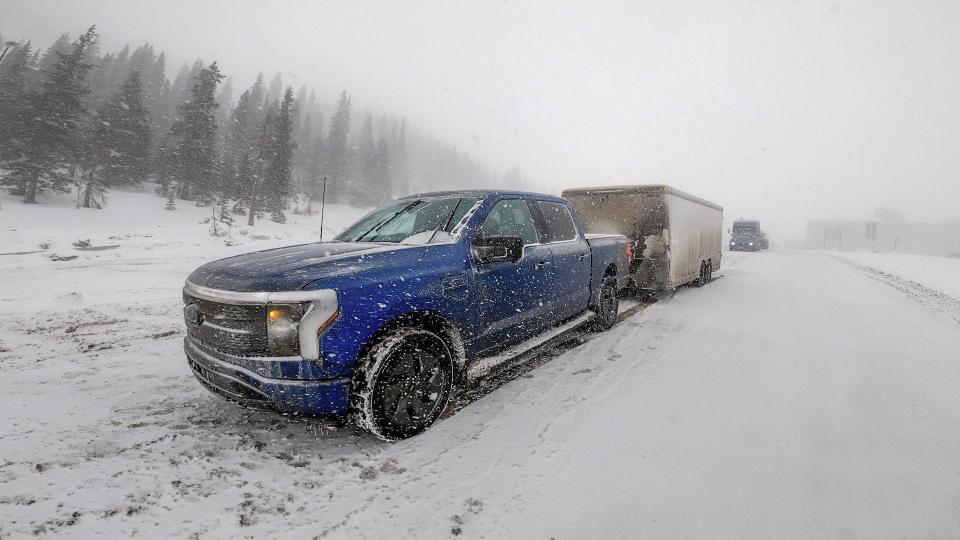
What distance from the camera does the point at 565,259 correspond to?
4.84 metres

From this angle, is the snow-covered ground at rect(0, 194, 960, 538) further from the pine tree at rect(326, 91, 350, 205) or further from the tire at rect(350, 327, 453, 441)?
the pine tree at rect(326, 91, 350, 205)

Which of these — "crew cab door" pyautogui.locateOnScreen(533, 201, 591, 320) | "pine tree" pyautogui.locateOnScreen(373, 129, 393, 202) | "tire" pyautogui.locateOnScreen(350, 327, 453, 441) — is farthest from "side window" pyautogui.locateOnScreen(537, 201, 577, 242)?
"pine tree" pyautogui.locateOnScreen(373, 129, 393, 202)

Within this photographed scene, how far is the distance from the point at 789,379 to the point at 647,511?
122 inches

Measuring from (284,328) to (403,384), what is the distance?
35.2 inches

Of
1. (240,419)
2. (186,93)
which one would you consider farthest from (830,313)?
(186,93)

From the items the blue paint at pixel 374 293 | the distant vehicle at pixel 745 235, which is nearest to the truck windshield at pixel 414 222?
the blue paint at pixel 374 293

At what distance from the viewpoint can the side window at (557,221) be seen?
479cm

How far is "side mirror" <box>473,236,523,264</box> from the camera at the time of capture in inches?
130

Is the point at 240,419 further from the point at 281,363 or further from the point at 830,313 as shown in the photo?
the point at 830,313

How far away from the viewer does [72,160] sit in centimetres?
3784

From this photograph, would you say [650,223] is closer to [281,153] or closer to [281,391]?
[281,391]

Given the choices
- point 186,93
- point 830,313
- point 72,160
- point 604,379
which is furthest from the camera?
point 186,93

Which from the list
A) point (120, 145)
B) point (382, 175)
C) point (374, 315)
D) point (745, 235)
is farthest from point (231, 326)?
point (382, 175)

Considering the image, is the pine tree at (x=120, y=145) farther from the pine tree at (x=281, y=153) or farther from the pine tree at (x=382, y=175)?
the pine tree at (x=382, y=175)
